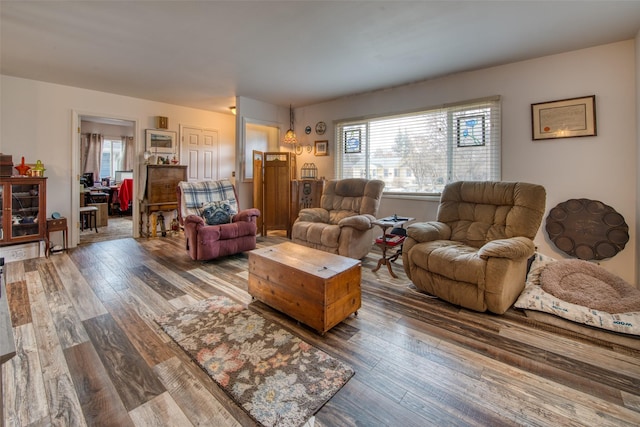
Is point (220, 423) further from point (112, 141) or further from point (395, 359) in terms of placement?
point (112, 141)

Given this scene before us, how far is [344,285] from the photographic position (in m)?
2.05

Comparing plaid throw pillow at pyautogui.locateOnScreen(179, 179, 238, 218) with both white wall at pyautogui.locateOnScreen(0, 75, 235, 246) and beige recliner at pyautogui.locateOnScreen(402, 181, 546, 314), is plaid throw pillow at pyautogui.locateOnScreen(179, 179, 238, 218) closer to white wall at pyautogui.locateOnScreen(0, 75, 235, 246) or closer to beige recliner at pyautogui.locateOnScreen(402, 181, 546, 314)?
white wall at pyautogui.locateOnScreen(0, 75, 235, 246)

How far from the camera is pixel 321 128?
518 cm

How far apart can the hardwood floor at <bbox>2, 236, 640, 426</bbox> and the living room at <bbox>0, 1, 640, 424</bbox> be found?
1.9 inches

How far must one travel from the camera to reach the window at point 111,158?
764 cm

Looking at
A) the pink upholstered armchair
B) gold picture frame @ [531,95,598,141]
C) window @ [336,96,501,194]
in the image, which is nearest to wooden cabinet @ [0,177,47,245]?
the pink upholstered armchair

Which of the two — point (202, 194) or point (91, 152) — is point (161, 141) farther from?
point (91, 152)

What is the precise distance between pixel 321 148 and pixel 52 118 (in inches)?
160

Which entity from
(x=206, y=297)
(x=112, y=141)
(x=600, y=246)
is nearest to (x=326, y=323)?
(x=206, y=297)

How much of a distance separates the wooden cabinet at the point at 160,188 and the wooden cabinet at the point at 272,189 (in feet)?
4.77

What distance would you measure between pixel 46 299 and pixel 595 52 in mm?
5798

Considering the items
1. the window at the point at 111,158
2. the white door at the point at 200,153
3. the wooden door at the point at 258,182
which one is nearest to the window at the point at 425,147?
the wooden door at the point at 258,182

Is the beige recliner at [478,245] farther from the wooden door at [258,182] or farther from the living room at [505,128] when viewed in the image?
the wooden door at [258,182]

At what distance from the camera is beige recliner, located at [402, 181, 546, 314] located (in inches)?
85.7
